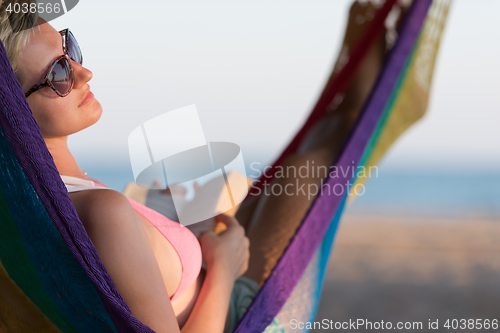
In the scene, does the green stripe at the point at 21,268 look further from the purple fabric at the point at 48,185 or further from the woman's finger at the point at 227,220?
the woman's finger at the point at 227,220

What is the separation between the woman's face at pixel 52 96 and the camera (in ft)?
1.74

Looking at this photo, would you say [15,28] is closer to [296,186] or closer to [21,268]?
[21,268]

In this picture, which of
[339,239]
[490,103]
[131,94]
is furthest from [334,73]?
[490,103]

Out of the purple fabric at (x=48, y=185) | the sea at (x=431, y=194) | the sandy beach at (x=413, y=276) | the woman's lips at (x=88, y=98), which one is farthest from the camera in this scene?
the sea at (x=431, y=194)

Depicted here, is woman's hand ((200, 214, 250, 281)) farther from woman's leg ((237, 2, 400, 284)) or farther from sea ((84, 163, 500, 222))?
sea ((84, 163, 500, 222))

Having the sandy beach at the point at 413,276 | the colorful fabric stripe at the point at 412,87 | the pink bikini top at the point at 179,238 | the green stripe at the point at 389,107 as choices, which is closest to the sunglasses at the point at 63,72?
the pink bikini top at the point at 179,238

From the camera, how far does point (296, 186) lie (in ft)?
3.66

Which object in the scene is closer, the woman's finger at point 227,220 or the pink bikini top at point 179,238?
the pink bikini top at point 179,238

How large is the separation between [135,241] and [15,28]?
0.32m

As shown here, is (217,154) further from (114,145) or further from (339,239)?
(339,239)

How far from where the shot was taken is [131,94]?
0.78 metres

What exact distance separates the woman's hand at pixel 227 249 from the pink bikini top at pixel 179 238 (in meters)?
0.04

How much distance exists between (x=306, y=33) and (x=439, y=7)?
6.68 meters

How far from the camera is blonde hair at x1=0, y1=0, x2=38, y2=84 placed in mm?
497
